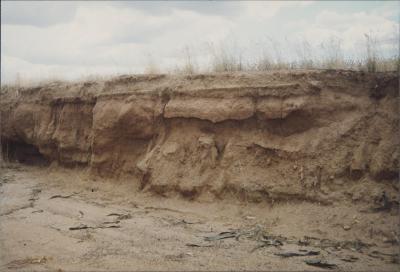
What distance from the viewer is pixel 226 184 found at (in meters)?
6.26

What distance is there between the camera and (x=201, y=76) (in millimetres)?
6855

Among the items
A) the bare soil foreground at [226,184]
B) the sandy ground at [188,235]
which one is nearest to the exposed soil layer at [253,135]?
the bare soil foreground at [226,184]

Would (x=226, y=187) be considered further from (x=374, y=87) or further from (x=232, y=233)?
(x=374, y=87)

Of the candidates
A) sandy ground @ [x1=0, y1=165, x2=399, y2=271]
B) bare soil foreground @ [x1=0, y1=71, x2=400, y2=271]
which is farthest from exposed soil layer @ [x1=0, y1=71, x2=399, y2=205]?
sandy ground @ [x1=0, y1=165, x2=399, y2=271]

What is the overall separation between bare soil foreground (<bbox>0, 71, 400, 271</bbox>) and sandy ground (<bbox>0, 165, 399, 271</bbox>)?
0.6 inches

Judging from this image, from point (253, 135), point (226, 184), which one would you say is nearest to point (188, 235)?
point (226, 184)

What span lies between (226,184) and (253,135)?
0.80m

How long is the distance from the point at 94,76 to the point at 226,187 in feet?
14.7

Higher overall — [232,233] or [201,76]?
[201,76]

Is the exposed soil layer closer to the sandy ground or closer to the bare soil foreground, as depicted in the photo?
the bare soil foreground

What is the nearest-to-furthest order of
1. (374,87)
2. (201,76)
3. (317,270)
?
(317,270) < (374,87) < (201,76)

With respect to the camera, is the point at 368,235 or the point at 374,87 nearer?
the point at 368,235

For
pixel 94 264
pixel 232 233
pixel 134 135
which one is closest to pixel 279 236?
pixel 232 233

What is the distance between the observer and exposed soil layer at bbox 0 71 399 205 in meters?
5.50
